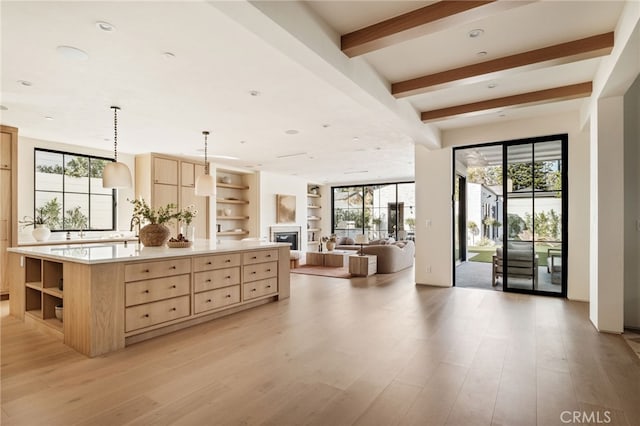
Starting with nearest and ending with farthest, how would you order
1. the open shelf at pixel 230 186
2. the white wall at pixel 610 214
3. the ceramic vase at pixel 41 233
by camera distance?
the white wall at pixel 610 214 → the ceramic vase at pixel 41 233 → the open shelf at pixel 230 186

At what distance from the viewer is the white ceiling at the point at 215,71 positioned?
8.38ft

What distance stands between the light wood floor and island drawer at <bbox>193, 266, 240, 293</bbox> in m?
0.44

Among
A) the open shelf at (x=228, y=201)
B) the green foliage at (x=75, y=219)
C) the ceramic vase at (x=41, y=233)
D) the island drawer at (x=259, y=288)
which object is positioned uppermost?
the open shelf at (x=228, y=201)

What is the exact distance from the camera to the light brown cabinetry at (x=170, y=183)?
7.32 meters

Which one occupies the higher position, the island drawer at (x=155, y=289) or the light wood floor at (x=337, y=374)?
the island drawer at (x=155, y=289)

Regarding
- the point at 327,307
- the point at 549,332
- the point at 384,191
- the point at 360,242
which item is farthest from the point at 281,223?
the point at 549,332

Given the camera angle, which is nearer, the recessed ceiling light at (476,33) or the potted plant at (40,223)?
the recessed ceiling light at (476,33)

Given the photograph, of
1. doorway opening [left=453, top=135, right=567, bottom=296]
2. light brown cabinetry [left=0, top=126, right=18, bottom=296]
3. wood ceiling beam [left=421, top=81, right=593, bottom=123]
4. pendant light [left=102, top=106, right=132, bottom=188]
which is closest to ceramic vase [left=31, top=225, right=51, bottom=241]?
light brown cabinetry [left=0, top=126, right=18, bottom=296]

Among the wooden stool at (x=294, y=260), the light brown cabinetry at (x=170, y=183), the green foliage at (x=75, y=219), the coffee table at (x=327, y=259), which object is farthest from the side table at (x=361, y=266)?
the green foliage at (x=75, y=219)

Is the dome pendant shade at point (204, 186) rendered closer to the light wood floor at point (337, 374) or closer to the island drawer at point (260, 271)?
the island drawer at point (260, 271)

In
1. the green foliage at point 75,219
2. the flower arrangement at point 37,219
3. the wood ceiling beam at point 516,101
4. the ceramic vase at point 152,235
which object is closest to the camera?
the wood ceiling beam at point 516,101

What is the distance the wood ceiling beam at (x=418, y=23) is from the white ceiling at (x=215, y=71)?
87 millimetres

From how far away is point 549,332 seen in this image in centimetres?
356

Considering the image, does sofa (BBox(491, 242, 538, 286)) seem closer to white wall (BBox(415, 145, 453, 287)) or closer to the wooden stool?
white wall (BBox(415, 145, 453, 287))
